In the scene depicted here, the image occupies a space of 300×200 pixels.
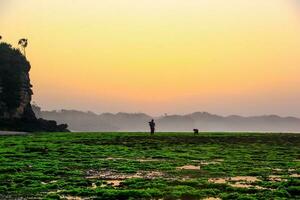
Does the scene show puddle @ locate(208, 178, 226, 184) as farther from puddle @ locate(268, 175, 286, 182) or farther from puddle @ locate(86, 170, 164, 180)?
puddle @ locate(86, 170, 164, 180)

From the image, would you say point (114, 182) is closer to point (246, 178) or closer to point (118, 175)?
point (118, 175)

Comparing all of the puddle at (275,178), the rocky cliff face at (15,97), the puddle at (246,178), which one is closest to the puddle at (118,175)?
the puddle at (246,178)

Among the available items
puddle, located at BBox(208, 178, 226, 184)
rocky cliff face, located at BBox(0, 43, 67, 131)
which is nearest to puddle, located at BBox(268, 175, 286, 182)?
puddle, located at BBox(208, 178, 226, 184)

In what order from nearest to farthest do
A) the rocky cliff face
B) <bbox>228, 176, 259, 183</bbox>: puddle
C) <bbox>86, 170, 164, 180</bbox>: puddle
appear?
1. <bbox>228, 176, 259, 183</bbox>: puddle
2. <bbox>86, 170, 164, 180</bbox>: puddle
3. the rocky cliff face

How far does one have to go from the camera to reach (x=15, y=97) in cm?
13475

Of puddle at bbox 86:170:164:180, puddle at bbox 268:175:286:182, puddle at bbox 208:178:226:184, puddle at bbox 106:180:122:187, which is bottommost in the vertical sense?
puddle at bbox 106:180:122:187

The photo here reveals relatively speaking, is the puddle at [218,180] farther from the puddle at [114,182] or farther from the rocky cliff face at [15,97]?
the rocky cliff face at [15,97]

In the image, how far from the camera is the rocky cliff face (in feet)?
429

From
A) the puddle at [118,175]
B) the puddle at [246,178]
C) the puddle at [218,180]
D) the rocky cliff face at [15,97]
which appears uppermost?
the rocky cliff face at [15,97]

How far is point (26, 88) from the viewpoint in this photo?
15200 centimetres

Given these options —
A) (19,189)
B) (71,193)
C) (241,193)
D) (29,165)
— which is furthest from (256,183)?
(29,165)

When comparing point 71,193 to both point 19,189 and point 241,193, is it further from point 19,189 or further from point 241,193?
point 241,193

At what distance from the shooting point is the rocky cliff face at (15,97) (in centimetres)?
13075

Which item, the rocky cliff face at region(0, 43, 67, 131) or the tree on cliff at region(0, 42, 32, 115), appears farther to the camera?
the tree on cliff at region(0, 42, 32, 115)
